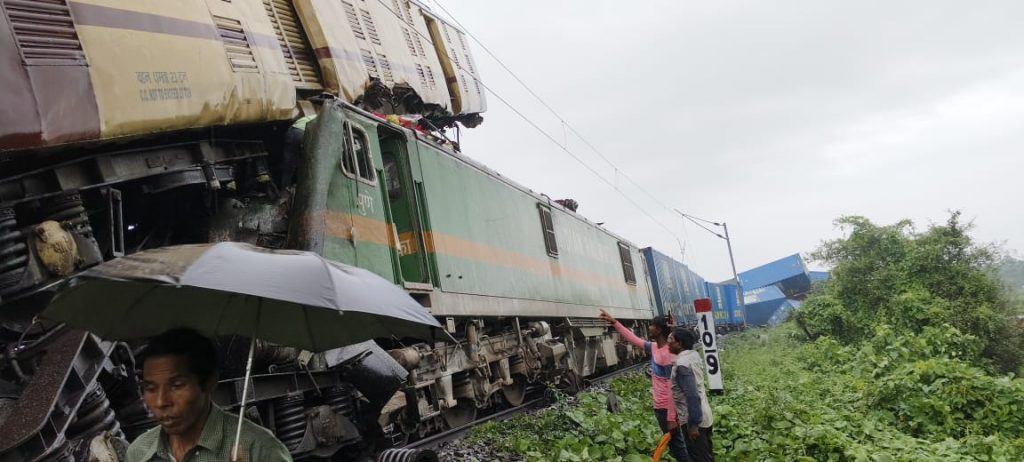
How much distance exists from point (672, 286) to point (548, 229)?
14501 mm

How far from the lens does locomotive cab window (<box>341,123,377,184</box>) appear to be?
236 inches

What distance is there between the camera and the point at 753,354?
18.5 metres

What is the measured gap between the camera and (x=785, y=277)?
43438 millimetres

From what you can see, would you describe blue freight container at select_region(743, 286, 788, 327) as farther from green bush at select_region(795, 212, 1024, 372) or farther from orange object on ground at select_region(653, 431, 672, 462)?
orange object on ground at select_region(653, 431, 672, 462)

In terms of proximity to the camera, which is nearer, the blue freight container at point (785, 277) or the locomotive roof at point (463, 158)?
the locomotive roof at point (463, 158)

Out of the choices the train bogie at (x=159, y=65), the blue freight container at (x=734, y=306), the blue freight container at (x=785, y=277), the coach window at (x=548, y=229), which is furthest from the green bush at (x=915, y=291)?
the blue freight container at (x=785, y=277)

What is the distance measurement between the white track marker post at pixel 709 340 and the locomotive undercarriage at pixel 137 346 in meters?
A: 2.57

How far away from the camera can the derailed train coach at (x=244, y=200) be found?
3.88 metres

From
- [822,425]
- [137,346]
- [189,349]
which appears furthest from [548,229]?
→ [189,349]

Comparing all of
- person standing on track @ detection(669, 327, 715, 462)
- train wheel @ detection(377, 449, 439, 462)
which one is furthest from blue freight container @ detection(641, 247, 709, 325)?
train wheel @ detection(377, 449, 439, 462)

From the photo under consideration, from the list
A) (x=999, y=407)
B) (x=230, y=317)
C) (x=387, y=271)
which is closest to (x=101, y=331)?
(x=230, y=317)

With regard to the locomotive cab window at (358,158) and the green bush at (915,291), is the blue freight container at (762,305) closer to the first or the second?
the green bush at (915,291)

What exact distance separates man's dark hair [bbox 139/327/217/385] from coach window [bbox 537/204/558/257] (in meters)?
9.29

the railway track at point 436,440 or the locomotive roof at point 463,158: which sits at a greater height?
the locomotive roof at point 463,158
